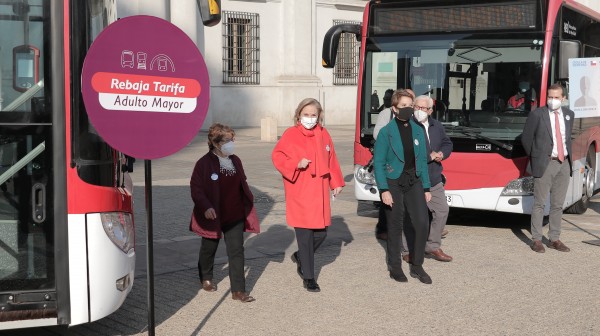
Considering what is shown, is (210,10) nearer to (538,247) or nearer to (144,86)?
(144,86)

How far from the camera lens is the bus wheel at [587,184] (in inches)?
460

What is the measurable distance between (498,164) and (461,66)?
3.92 feet

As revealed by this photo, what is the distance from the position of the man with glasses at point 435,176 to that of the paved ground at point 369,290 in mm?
213

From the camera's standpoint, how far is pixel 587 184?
464 inches

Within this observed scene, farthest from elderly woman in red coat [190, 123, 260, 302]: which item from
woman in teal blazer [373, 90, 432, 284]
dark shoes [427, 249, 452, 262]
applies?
dark shoes [427, 249, 452, 262]

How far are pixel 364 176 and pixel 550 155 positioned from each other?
235cm

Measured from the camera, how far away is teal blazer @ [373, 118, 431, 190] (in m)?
7.41

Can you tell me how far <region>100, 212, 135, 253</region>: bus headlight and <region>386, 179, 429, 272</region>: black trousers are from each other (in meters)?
2.72

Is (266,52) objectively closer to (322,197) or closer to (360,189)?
(360,189)

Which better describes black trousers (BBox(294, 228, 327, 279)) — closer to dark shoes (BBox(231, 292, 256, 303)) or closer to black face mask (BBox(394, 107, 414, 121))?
dark shoes (BBox(231, 292, 256, 303))

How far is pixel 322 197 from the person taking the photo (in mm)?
7137

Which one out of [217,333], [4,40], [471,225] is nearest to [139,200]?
[471,225]

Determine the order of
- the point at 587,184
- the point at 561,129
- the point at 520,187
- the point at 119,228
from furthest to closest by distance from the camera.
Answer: the point at 587,184
the point at 520,187
the point at 561,129
the point at 119,228

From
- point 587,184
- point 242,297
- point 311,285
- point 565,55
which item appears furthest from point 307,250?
point 587,184
